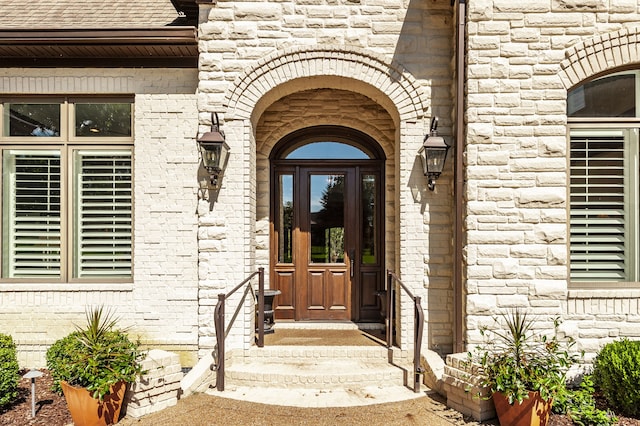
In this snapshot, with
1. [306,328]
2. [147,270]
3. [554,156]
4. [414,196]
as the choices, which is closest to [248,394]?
[306,328]

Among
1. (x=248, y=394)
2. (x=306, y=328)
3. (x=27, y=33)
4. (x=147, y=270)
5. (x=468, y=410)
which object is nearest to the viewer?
(x=468, y=410)

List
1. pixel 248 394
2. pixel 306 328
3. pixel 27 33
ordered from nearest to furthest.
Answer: pixel 248 394
pixel 27 33
pixel 306 328

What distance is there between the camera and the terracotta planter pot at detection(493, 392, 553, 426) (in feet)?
10.4

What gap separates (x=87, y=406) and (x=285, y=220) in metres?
3.34

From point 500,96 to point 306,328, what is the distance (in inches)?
154

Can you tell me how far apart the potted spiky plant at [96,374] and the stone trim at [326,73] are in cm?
274

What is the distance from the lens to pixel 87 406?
331 cm

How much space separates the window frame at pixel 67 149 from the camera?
490 cm

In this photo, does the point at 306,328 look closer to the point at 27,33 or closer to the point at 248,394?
the point at 248,394

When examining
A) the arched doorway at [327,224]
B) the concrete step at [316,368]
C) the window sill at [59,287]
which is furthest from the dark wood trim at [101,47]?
the concrete step at [316,368]

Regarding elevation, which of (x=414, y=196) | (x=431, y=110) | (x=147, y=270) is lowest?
(x=147, y=270)

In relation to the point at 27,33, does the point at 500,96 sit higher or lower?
lower

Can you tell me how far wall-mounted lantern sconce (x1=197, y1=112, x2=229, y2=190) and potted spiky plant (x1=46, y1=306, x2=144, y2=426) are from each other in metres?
1.90

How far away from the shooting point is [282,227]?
5801 millimetres
